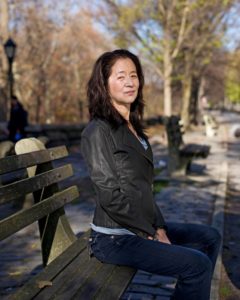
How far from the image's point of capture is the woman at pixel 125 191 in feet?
9.57

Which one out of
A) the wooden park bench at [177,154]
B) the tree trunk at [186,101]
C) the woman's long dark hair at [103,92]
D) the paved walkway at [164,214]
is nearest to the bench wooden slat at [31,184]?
the woman's long dark hair at [103,92]

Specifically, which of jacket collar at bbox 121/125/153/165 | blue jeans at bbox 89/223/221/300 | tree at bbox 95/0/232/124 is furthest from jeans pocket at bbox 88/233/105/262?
tree at bbox 95/0/232/124

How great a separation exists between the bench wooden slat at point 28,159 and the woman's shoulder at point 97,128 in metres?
0.44

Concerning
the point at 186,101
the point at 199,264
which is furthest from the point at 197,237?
the point at 186,101

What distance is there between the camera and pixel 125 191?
3.07 meters

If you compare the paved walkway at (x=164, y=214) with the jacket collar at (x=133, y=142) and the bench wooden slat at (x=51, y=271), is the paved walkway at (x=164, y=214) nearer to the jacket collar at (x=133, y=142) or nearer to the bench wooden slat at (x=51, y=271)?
the bench wooden slat at (x=51, y=271)

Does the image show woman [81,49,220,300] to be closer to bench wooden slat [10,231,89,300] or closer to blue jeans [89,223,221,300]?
blue jeans [89,223,221,300]

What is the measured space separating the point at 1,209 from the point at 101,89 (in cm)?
472

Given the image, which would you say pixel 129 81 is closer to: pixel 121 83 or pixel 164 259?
pixel 121 83

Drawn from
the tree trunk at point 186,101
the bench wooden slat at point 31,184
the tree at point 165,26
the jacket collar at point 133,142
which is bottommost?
the tree trunk at point 186,101

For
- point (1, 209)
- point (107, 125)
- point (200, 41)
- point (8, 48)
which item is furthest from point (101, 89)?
point (200, 41)

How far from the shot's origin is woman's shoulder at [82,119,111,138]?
3119mm

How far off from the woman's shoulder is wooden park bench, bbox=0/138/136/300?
47 cm

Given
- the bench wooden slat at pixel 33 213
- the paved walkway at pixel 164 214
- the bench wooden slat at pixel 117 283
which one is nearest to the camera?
the bench wooden slat at pixel 117 283
